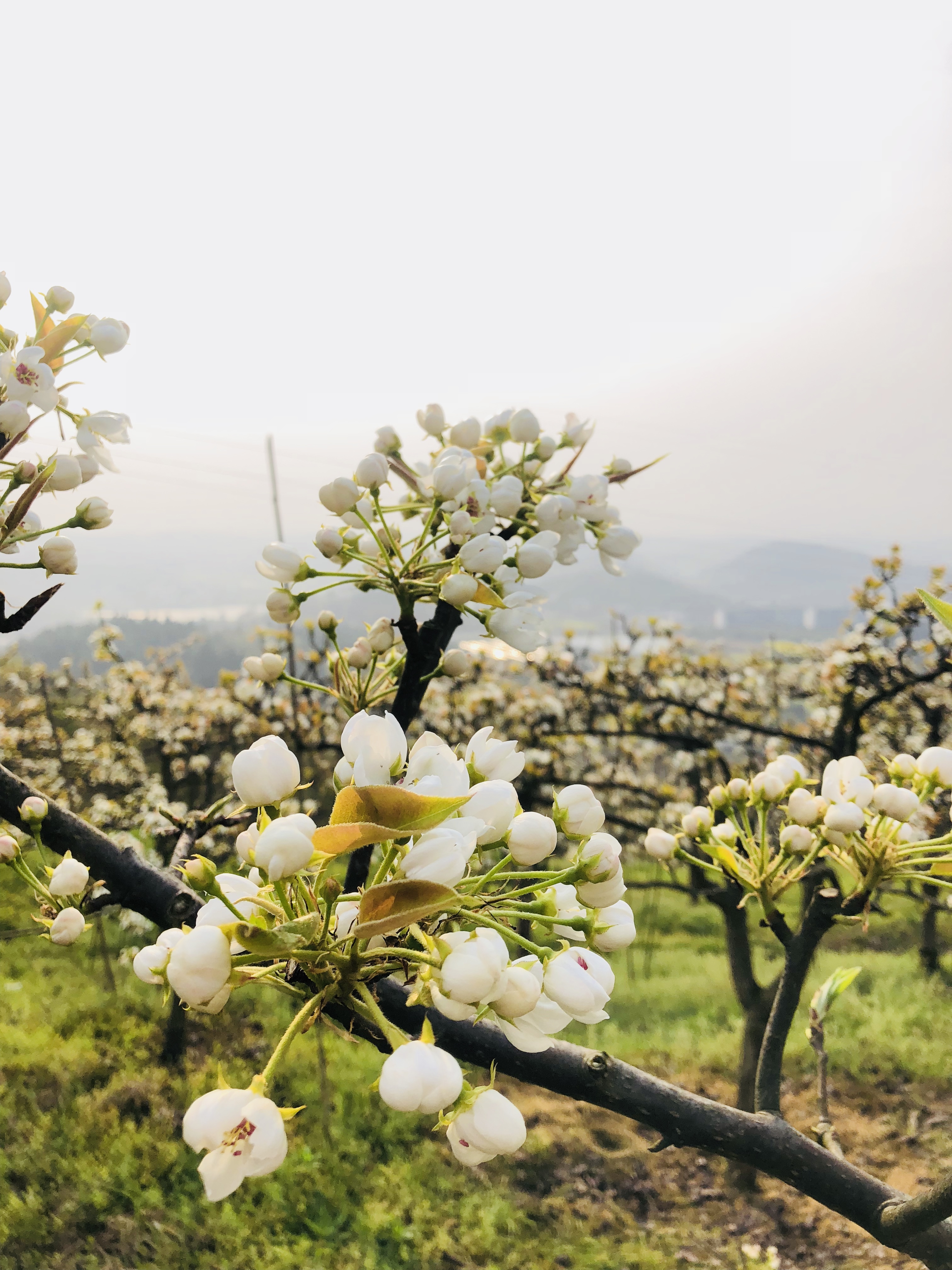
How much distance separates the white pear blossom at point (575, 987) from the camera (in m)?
0.49

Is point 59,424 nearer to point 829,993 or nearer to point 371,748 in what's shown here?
point 371,748

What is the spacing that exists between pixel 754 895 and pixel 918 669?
137 inches

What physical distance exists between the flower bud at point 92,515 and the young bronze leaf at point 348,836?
0.67 metres

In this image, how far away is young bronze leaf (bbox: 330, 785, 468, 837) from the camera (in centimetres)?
43

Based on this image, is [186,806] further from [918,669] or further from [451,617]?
[918,669]

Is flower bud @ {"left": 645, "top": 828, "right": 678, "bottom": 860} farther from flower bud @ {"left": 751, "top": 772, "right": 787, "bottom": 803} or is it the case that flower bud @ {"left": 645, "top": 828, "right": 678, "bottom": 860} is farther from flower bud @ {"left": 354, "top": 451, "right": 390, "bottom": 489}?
flower bud @ {"left": 354, "top": 451, "right": 390, "bottom": 489}

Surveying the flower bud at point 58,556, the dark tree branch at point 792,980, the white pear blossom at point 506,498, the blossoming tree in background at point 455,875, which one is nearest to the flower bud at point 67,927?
the blossoming tree in background at point 455,875

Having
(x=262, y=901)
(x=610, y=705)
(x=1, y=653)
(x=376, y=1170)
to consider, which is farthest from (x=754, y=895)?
(x=1, y=653)

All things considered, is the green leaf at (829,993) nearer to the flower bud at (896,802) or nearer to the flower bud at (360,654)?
the flower bud at (896,802)

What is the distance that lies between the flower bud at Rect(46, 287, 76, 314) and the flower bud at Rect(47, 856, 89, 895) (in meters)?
0.69

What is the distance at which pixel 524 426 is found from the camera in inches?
44.8

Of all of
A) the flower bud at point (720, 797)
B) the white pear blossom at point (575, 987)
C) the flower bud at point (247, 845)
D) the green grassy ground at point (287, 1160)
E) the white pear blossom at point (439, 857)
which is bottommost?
the green grassy ground at point (287, 1160)

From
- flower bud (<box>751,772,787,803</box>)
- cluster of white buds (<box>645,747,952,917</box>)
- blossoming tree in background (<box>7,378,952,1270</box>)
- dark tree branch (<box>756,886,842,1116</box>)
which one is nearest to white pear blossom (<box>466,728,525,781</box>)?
blossoming tree in background (<box>7,378,952,1270</box>)

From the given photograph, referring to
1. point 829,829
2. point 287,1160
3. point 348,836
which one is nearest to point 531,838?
point 348,836
